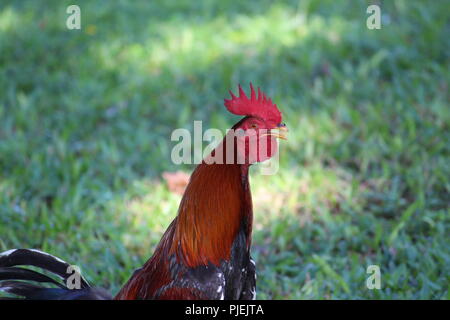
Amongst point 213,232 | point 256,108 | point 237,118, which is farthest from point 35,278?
point 237,118

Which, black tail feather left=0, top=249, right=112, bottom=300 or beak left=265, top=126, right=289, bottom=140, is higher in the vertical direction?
beak left=265, top=126, right=289, bottom=140

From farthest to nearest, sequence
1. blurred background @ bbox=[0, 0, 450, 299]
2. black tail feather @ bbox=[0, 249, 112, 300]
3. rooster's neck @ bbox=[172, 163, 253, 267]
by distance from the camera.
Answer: blurred background @ bbox=[0, 0, 450, 299] → black tail feather @ bbox=[0, 249, 112, 300] → rooster's neck @ bbox=[172, 163, 253, 267]

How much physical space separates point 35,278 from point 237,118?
267 centimetres

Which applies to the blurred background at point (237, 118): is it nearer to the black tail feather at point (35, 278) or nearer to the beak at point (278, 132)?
the black tail feather at point (35, 278)

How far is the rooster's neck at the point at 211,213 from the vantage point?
265 cm

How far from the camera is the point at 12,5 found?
6789mm

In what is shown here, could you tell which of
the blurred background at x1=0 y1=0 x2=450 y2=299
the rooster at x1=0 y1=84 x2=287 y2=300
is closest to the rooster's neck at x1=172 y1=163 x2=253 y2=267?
the rooster at x1=0 y1=84 x2=287 y2=300

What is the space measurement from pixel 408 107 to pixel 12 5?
14.5 feet

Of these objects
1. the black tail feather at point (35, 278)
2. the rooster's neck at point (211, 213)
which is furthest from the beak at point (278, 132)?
the black tail feather at point (35, 278)

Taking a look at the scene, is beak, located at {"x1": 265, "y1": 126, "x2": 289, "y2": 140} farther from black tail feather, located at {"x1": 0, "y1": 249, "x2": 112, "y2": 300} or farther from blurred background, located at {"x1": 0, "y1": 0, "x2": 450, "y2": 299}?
blurred background, located at {"x1": 0, "y1": 0, "x2": 450, "y2": 299}

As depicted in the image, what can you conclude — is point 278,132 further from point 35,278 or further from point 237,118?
point 237,118

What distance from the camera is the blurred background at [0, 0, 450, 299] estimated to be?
12.7ft

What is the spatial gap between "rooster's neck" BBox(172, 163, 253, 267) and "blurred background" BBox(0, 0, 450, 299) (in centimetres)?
95

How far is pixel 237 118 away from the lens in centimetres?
518
